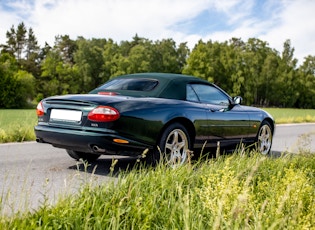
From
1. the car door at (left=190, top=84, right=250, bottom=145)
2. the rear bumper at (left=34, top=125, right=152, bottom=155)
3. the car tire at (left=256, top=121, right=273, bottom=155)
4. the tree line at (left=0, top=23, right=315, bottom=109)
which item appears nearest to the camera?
the rear bumper at (left=34, top=125, right=152, bottom=155)

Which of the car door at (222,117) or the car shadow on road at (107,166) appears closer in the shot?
the car shadow on road at (107,166)

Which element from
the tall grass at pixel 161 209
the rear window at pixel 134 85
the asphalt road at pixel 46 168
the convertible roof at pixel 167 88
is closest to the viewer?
the tall grass at pixel 161 209

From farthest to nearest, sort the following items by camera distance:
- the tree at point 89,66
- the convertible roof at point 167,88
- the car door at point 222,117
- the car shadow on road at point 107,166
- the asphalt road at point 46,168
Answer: the tree at point 89,66 < the car door at point 222,117 < the convertible roof at point 167,88 < the car shadow on road at point 107,166 < the asphalt road at point 46,168

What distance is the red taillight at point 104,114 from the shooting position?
541 cm

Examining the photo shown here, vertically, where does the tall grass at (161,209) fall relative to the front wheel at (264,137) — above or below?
below

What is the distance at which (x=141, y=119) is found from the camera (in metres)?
5.58

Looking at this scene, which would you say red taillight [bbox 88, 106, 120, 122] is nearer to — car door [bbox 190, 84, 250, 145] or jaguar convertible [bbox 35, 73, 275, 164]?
jaguar convertible [bbox 35, 73, 275, 164]

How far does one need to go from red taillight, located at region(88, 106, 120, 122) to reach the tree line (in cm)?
6671

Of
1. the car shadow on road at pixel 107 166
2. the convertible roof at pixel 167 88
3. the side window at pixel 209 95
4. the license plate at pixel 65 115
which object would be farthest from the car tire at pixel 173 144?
the license plate at pixel 65 115

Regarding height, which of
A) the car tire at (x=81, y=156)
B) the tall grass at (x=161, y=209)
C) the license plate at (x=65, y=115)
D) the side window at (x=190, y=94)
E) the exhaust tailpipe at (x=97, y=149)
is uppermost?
the side window at (x=190, y=94)

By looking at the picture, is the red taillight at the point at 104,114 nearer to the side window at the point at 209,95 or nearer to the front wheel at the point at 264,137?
the side window at the point at 209,95

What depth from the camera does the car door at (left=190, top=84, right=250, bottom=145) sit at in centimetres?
680

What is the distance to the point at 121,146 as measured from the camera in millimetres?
5438

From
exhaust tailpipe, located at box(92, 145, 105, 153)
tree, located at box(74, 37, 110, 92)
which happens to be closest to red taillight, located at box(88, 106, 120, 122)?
exhaust tailpipe, located at box(92, 145, 105, 153)
